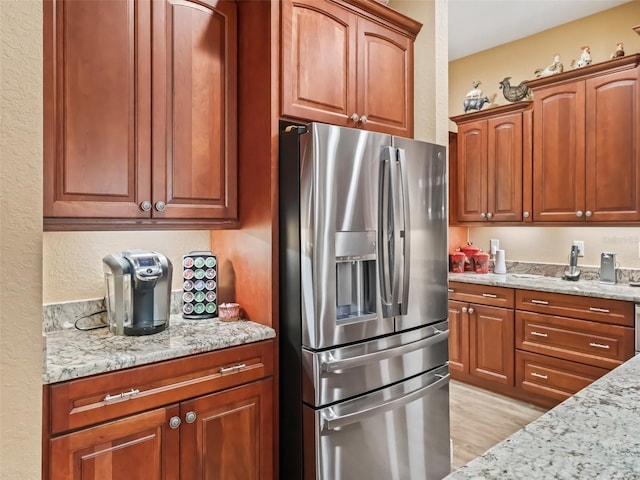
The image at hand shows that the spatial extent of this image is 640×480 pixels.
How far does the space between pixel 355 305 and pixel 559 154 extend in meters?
2.38

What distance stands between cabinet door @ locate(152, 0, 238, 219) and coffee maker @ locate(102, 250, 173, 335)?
215 mm

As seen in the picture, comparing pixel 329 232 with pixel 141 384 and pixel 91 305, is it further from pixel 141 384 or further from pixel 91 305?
pixel 91 305

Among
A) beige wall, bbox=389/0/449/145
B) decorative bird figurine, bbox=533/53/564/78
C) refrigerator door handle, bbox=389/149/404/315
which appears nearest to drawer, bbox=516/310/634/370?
beige wall, bbox=389/0/449/145

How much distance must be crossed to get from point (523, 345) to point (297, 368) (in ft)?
7.21

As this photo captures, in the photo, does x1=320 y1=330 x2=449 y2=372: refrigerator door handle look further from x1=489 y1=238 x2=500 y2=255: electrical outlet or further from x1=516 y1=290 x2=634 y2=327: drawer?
x1=489 y1=238 x2=500 y2=255: electrical outlet

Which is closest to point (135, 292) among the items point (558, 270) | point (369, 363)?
point (369, 363)

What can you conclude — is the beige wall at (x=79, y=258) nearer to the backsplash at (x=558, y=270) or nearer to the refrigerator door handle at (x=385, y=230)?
the refrigerator door handle at (x=385, y=230)

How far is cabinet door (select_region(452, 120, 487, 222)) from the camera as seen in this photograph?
3.92 metres

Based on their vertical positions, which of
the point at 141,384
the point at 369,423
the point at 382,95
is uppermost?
the point at 382,95

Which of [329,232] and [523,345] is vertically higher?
[329,232]

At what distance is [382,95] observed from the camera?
233cm

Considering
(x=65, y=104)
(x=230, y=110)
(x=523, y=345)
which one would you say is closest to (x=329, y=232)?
(x=230, y=110)

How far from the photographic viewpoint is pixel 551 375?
3148 mm

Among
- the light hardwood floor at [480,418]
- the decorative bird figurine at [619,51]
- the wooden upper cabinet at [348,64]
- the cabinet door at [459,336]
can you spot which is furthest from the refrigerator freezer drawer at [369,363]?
the decorative bird figurine at [619,51]
